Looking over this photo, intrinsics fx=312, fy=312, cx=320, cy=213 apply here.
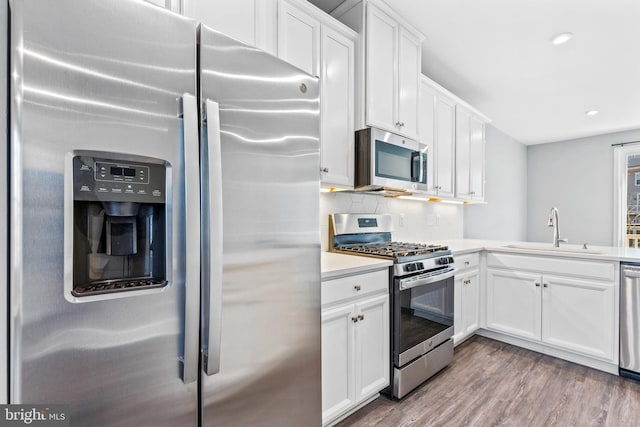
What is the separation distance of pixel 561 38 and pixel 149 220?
125 inches

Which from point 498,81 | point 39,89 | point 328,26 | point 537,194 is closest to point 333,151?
point 328,26

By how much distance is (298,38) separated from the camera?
1.79m

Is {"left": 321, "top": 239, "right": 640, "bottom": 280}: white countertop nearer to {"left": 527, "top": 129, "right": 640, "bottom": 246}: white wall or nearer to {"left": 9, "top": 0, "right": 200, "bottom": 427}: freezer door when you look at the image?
{"left": 9, "top": 0, "right": 200, "bottom": 427}: freezer door

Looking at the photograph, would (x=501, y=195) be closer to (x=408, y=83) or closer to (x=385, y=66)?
(x=408, y=83)

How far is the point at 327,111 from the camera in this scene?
6.51 feet

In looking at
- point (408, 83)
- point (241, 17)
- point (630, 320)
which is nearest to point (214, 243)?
point (241, 17)

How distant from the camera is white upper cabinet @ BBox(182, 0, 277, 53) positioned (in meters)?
1.35

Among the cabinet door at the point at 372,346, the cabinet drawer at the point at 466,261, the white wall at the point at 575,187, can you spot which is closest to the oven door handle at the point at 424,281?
the cabinet door at the point at 372,346

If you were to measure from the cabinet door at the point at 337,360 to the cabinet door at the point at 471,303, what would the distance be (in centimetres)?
151

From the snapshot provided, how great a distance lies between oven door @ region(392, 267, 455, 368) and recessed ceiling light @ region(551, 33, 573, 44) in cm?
200

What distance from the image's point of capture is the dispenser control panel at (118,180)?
2.40 ft

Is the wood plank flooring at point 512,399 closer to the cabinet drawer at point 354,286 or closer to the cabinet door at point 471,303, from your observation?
the cabinet door at point 471,303

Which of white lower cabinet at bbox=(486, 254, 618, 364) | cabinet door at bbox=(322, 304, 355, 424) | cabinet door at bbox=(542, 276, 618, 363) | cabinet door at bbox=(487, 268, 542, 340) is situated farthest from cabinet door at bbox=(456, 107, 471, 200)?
cabinet door at bbox=(322, 304, 355, 424)

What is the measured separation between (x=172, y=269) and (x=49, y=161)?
360 mm
